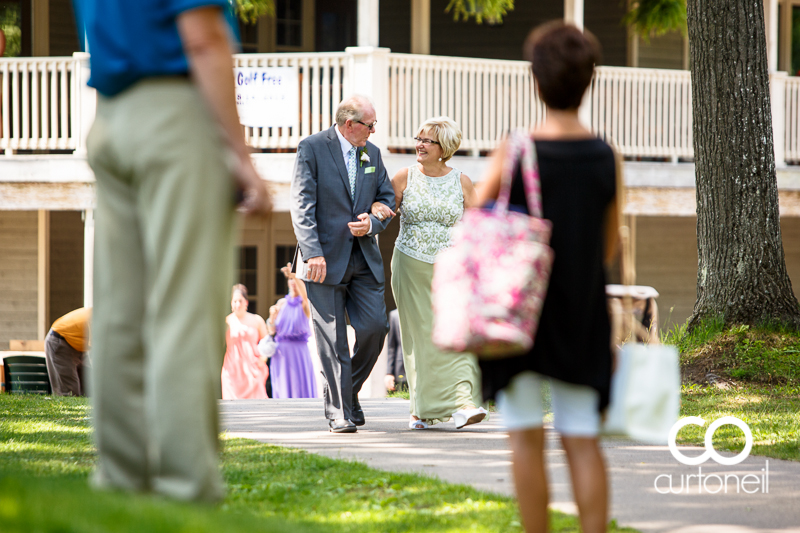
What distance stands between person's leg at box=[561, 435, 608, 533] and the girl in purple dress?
28.8 ft

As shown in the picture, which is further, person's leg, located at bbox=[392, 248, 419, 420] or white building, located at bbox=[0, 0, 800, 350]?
white building, located at bbox=[0, 0, 800, 350]

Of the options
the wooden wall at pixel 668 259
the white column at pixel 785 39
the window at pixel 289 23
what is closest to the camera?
the window at pixel 289 23

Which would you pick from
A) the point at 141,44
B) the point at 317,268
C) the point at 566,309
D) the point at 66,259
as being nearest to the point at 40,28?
the point at 66,259

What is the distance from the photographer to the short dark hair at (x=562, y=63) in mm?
2805

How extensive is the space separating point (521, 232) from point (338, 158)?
342cm

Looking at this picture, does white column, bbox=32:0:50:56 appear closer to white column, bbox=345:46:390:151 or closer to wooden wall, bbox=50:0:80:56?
wooden wall, bbox=50:0:80:56

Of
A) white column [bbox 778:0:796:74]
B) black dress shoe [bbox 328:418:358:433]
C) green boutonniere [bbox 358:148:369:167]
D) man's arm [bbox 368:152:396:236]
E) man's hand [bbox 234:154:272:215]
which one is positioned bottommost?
black dress shoe [bbox 328:418:358:433]

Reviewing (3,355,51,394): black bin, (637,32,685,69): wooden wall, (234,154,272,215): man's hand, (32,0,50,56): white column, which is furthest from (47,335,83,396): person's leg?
(637,32,685,69): wooden wall

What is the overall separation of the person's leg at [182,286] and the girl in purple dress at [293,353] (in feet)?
29.2

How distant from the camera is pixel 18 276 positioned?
16.6 metres

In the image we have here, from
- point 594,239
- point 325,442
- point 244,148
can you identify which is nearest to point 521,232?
point 594,239

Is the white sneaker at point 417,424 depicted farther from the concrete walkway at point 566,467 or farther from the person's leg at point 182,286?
the person's leg at point 182,286

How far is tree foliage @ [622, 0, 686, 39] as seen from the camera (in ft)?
44.9

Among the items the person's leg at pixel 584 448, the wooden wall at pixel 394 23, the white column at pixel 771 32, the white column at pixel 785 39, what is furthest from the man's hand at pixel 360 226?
the white column at pixel 785 39
